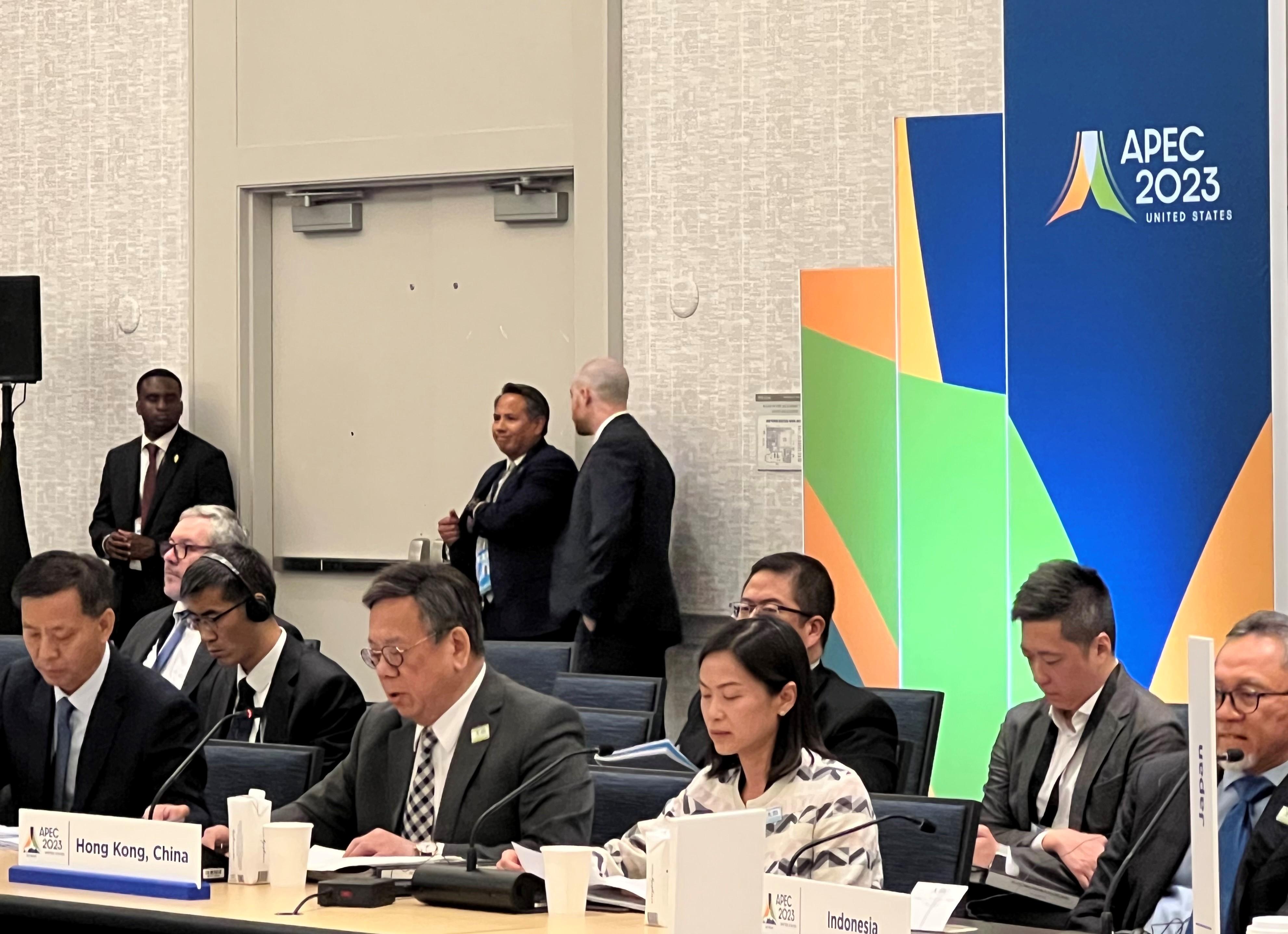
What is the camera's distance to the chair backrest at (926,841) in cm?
368

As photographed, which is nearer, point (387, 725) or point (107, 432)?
point (387, 725)

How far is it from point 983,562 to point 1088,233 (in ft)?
3.69

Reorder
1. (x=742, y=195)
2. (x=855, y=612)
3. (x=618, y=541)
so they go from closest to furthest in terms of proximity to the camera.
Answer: (x=855, y=612) → (x=618, y=541) → (x=742, y=195)

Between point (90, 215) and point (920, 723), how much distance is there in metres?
5.79

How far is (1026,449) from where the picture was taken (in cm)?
508

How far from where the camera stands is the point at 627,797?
4180 millimetres

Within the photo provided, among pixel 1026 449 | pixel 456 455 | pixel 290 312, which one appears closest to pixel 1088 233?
pixel 1026 449

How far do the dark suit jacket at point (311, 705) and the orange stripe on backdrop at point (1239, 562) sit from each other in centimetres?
201

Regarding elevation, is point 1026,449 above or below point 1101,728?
above

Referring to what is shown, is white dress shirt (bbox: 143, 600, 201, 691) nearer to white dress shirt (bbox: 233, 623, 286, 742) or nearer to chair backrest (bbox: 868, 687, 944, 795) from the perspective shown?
white dress shirt (bbox: 233, 623, 286, 742)

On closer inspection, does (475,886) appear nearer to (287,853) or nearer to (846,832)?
(287,853)

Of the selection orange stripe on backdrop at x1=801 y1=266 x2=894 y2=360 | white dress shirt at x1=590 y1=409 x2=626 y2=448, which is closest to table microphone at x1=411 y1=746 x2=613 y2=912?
orange stripe on backdrop at x1=801 y1=266 x2=894 y2=360

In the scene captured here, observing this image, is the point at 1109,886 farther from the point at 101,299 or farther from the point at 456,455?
the point at 101,299

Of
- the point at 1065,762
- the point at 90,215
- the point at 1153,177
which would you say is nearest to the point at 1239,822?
the point at 1065,762
